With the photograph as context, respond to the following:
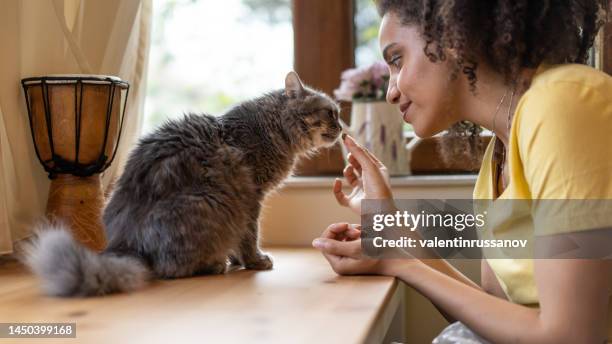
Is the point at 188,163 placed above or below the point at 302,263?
above

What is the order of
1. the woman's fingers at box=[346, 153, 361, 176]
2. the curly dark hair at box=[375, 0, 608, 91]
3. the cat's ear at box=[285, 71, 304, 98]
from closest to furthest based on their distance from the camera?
1. the curly dark hair at box=[375, 0, 608, 91]
2. the woman's fingers at box=[346, 153, 361, 176]
3. the cat's ear at box=[285, 71, 304, 98]

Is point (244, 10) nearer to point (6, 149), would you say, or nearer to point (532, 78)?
point (6, 149)

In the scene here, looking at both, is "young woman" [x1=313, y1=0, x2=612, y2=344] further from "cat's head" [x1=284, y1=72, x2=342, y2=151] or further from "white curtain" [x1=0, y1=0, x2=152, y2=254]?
"white curtain" [x1=0, y1=0, x2=152, y2=254]

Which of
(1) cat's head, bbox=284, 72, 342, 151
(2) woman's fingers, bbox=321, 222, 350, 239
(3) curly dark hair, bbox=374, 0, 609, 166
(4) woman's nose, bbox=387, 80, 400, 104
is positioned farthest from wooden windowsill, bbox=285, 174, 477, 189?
(3) curly dark hair, bbox=374, 0, 609, 166

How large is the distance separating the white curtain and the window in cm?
44

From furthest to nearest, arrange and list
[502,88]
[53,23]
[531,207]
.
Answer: [53,23] < [502,88] < [531,207]

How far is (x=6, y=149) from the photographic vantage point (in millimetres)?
1497

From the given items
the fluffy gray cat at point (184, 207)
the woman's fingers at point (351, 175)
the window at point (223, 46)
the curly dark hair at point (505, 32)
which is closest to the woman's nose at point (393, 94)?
the curly dark hair at point (505, 32)

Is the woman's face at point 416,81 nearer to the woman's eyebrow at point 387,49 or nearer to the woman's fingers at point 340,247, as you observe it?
the woman's eyebrow at point 387,49

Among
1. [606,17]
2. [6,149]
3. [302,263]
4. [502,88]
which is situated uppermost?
[606,17]

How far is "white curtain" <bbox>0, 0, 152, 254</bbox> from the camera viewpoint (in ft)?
4.94

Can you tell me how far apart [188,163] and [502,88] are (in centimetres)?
63

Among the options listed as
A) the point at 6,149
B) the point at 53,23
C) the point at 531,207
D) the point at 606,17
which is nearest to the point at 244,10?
the point at 53,23

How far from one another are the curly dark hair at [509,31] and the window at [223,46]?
4.10ft
